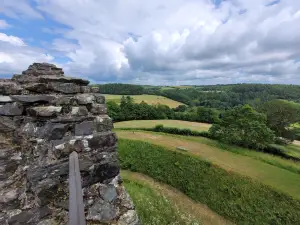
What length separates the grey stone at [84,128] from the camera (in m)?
3.20

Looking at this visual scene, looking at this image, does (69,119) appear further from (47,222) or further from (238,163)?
(238,163)

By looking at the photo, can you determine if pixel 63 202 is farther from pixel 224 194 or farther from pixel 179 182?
pixel 179 182

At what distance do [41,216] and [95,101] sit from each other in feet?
6.48

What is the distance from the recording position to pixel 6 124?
3.46 metres

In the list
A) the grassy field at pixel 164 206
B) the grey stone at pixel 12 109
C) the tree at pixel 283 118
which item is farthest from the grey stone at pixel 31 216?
the tree at pixel 283 118

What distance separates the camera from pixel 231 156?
921 inches

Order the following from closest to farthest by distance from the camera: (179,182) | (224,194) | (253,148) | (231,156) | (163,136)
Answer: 1. (224,194)
2. (179,182)
3. (231,156)
4. (253,148)
5. (163,136)

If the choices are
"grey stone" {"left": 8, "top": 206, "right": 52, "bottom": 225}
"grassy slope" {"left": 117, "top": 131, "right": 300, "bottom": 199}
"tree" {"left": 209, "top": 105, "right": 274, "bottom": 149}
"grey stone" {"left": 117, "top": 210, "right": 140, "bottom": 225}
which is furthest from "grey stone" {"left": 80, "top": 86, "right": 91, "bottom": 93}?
"tree" {"left": 209, "top": 105, "right": 274, "bottom": 149}

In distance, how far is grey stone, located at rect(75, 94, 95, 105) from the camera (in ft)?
11.4

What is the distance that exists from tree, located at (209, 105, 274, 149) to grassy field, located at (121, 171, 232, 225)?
13181 mm

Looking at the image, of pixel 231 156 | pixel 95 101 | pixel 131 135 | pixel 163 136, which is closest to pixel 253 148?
pixel 231 156

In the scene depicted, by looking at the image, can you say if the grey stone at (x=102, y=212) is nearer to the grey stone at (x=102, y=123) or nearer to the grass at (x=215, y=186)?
the grey stone at (x=102, y=123)

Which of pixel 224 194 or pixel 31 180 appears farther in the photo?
pixel 224 194

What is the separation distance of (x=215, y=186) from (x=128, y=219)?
1738cm
